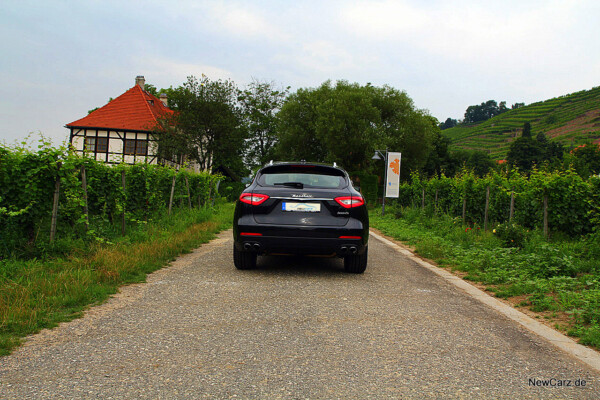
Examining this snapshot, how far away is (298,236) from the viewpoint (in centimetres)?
634

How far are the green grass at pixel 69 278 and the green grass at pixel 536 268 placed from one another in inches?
187

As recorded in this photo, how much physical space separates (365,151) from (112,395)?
4232 centimetres

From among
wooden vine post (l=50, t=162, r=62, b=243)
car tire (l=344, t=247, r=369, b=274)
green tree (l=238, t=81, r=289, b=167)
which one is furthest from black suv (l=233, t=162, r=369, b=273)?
green tree (l=238, t=81, r=289, b=167)

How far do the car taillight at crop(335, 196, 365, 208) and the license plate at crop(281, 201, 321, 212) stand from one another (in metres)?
0.30

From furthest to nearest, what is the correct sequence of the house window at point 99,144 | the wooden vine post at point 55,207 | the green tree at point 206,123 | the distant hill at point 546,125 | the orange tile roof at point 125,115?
the distant hill at point 546,125, the green tree at point 206,123, the orange tile roof at point 125,115, the house window at point 99,144, the wooden vine post at point 55,207

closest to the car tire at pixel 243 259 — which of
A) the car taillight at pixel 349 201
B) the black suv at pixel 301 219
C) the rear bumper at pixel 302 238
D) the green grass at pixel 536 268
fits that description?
the black suv at pixel 301 219

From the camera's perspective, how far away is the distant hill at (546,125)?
4042 inches

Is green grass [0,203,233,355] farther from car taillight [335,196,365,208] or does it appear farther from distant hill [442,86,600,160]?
distant hill [442,86,600,160]

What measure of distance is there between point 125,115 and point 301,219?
1747 inches

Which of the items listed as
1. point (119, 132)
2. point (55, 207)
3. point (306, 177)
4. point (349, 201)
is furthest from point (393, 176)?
point (119, 132)

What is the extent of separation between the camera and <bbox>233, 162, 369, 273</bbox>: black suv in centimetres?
636

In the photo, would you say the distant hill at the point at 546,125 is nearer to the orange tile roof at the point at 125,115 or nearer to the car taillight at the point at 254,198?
the orange tile roof at the point at 125,115

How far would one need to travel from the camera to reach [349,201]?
6547 mm

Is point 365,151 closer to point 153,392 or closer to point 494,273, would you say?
point 494,273
